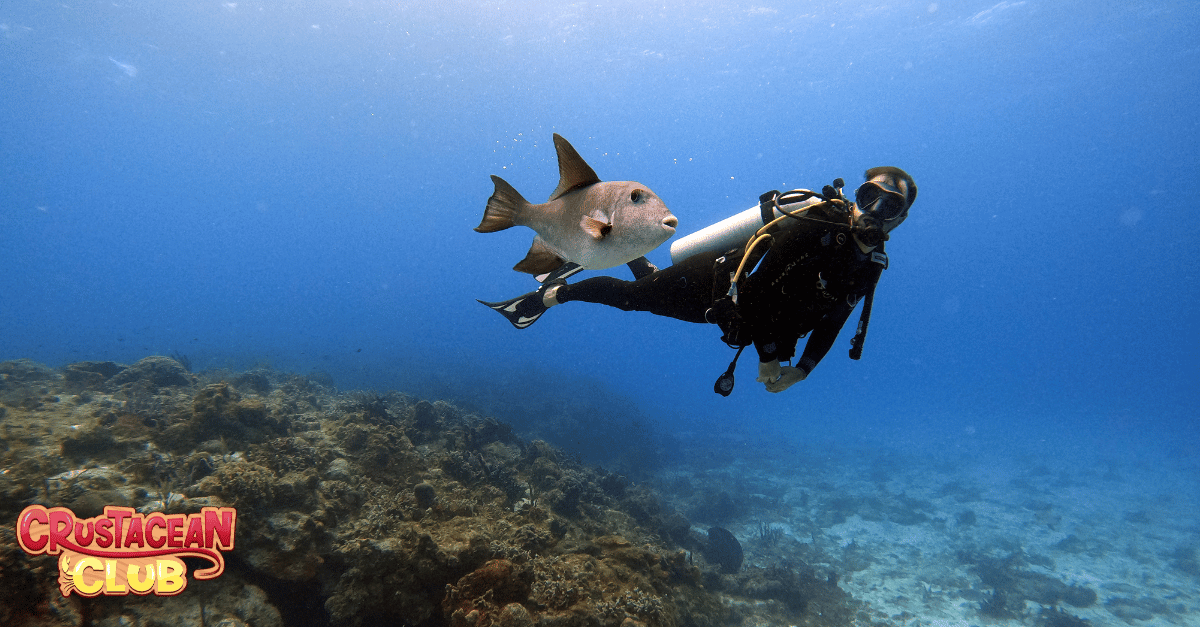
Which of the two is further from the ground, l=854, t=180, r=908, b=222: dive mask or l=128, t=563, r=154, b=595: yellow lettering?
l=854, t=180, r=908, b=222: dive mask

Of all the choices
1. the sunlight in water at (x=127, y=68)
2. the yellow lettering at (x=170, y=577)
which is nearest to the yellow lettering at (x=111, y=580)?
the yellow lettering at (x=170, y=577)

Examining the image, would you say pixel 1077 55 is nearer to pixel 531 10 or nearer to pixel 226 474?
pixel 531 10

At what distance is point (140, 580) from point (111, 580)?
18 cm

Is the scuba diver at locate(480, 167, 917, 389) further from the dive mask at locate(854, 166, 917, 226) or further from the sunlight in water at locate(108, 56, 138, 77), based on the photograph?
the sunlight in water at locate(108, 56, 138, 77)

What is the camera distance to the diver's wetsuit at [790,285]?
9.59ft

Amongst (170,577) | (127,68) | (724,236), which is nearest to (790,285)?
(724,236)

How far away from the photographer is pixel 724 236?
3109 mm

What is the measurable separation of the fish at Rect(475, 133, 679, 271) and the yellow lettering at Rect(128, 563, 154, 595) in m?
4.69

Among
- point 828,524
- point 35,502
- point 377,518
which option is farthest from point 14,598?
point 828,524

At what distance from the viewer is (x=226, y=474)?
4.25 metres

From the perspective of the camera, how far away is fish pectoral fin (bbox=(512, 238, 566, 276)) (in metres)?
1.69

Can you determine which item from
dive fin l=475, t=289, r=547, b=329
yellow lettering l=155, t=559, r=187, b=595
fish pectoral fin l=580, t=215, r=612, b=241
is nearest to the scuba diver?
dive fin l=475, t=289, r=547, b=329

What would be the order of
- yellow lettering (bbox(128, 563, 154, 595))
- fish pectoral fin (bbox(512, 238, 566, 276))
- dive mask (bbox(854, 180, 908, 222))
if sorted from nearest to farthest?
fish pectoral fin (bbox(512, 238, 566, 276))
dive mask (bbox(854, 180, 908, 222))
yellow lettering (bbox(128, 563, 154, 595))

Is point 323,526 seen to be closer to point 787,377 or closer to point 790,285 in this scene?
point 787,377
